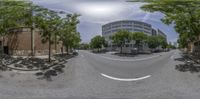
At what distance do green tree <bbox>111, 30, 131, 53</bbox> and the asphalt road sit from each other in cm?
21

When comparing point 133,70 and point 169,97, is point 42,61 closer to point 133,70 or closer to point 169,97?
point 133,70

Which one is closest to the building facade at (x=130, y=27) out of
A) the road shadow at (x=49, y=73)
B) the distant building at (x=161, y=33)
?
the distant building at (x=161, y=33)

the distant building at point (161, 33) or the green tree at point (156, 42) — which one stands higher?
the distant building at point (161, 33)

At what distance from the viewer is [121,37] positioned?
263cm

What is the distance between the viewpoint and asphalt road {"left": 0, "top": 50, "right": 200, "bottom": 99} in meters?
2.57

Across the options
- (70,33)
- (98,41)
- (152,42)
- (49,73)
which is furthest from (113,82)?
(70,33)

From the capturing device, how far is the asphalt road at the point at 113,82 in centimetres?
257

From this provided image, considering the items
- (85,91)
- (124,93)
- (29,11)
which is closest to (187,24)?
(124,93)

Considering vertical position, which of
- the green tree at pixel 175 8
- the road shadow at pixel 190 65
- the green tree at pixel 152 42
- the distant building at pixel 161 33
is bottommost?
the road shadow at pixel 190 65

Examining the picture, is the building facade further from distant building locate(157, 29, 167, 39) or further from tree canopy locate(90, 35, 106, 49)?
tree canopy locate(90, 35, 106, 49)

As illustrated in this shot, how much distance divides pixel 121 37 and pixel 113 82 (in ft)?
1.77

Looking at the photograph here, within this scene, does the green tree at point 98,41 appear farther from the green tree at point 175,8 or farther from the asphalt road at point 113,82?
the green tree at point 175,8

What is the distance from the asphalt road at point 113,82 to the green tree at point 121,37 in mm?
208

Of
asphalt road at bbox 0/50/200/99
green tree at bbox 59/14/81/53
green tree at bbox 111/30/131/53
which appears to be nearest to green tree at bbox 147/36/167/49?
asphalt road at bbox 0/50/200/99
